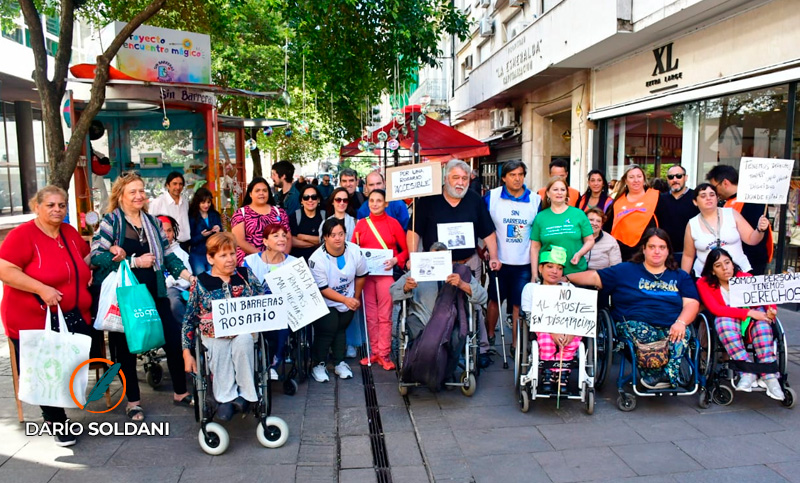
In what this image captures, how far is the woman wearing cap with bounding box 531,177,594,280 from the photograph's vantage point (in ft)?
17.6

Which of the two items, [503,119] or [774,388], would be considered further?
[503,119]

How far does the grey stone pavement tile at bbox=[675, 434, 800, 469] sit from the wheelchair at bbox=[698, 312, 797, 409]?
0.54m

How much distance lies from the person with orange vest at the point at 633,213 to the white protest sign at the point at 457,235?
179cm

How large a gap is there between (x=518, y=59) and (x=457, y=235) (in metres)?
9.81

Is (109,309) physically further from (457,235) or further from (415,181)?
(457,235)

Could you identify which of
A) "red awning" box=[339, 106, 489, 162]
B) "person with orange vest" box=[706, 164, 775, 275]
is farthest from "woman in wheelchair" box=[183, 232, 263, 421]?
"red awning" box=[339, 106, 489, 162]

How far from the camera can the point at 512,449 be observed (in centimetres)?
404

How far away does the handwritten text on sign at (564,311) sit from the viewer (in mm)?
4492

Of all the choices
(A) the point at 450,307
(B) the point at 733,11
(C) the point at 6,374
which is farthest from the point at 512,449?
(B) the point at 733,11

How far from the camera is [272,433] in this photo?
13.4 ft

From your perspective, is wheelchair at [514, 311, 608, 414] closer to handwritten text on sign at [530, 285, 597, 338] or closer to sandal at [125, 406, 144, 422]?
handwritten text on sign at [530, 285, 597, 338]

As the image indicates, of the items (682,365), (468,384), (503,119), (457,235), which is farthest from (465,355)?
(503,119)

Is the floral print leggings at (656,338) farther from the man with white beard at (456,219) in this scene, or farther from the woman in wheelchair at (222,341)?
the woman in wheelchair at (222,341)

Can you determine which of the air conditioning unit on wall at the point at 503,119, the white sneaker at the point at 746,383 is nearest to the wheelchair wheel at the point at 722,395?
the white sneaker at the point at 746,383
